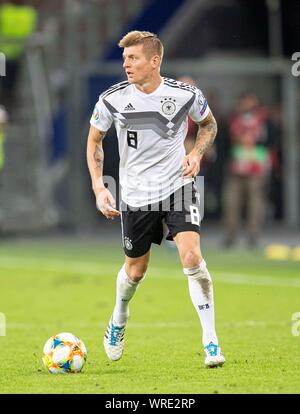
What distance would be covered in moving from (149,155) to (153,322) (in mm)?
→ 3598

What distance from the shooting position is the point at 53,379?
9.10 m

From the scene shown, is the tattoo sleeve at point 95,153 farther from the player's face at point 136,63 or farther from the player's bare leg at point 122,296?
the player's bare leg at point 122,296

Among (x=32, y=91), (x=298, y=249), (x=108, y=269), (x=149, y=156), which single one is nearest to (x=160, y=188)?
(x=149, y=156)

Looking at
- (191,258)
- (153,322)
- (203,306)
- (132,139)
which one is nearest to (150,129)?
(132,139)

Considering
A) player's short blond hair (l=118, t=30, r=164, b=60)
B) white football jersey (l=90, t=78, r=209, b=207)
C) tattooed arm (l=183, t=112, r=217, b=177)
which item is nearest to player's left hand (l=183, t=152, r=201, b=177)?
tattooed arm (l=183, t=112, r=217, b=177)

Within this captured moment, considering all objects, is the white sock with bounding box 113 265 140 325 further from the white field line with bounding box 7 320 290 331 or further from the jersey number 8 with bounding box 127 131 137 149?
the white field line with bounding box 7 320 290 331

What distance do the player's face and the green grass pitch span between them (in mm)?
2136

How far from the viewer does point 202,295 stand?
9.70 m

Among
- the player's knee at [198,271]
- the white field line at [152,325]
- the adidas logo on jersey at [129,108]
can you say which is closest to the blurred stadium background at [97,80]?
the white field line at [152,325]

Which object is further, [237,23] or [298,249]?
[237,23]

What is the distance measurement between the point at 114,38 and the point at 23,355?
18107 mm

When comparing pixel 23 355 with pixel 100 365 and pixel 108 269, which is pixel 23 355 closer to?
pixel 100 365

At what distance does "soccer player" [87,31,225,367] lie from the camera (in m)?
9.75

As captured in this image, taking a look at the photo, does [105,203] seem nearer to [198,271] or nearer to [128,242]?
[128,242]
